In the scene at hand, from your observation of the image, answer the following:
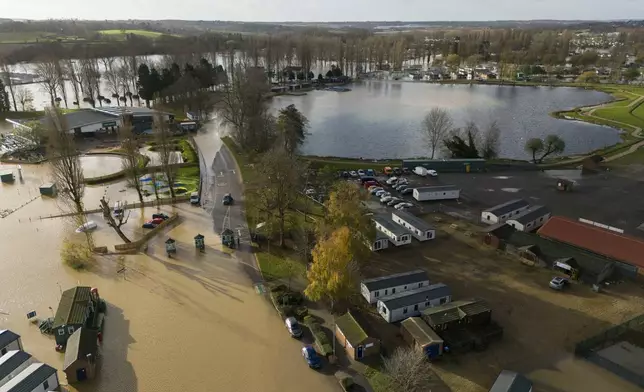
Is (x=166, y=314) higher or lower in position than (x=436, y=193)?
lower

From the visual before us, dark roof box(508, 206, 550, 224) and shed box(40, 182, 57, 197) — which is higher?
dark roof box(508, 206, 550, 224)

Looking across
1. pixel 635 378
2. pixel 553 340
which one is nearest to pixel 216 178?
pixel 553 340

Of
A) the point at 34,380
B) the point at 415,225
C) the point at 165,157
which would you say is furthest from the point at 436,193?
the point at 34,380

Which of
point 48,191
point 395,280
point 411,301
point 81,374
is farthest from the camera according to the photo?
point 48,191

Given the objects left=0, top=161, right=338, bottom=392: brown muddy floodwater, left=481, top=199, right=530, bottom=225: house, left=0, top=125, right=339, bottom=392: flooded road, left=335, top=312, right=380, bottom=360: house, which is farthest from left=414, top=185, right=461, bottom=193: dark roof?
left=335, top=312, right=380, bottom=360: house

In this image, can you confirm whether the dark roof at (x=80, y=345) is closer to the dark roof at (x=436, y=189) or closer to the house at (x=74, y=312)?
the house at (x=74, y=312)

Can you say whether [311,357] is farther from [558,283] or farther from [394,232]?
[558,283]

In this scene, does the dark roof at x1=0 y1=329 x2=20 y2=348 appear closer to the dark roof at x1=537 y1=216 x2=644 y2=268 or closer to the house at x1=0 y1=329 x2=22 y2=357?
the house at x1=0 y1=329 x2=22 y2=357
